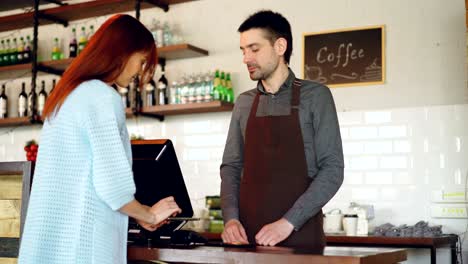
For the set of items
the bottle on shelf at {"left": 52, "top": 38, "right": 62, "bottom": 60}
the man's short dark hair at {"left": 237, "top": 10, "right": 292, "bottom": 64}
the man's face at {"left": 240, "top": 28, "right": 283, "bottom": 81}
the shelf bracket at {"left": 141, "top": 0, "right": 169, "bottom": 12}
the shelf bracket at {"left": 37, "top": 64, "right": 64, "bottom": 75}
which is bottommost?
the man's face at {"left": 240, "top": 28, "right": 283, "bottom": 81}

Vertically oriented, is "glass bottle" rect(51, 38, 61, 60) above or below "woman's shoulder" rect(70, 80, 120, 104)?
above

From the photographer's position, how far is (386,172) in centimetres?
466

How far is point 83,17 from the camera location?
5.94m

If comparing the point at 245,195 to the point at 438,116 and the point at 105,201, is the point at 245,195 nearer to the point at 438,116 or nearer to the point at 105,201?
the point at 105,201

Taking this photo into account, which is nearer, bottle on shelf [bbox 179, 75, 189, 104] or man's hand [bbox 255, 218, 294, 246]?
man's hand [bbox 255, 218, 294, 246]

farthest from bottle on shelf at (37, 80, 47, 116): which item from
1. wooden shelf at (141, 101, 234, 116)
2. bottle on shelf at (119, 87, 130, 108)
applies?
wooden shelf at (141, 101, 234, 116)

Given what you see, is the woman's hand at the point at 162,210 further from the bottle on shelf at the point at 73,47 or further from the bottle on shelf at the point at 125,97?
the bottle on shelf at the point at 73,47

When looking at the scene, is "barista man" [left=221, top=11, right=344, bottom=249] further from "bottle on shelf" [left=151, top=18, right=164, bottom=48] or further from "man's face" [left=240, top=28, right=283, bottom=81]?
"bottle on shelf" [left=151, top=18, right=164, bottom=48]

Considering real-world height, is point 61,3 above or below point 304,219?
above

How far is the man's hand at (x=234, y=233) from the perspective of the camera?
2445mm

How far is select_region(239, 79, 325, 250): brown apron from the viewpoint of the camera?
250 centimetres

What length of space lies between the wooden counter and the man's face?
0.80 m

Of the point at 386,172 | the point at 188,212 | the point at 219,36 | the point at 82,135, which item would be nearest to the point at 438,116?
the point at 386,172

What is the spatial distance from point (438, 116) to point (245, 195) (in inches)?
91.8
